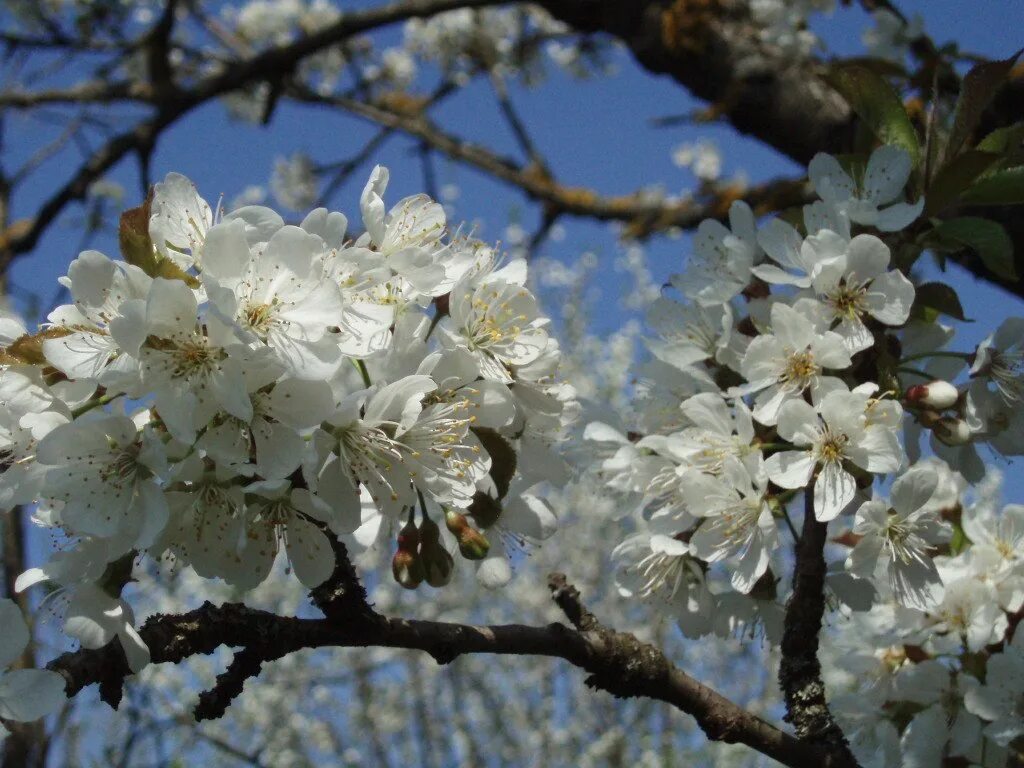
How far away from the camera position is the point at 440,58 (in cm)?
703

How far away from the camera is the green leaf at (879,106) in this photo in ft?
5.36

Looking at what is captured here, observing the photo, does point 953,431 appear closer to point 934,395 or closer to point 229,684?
point 934,395

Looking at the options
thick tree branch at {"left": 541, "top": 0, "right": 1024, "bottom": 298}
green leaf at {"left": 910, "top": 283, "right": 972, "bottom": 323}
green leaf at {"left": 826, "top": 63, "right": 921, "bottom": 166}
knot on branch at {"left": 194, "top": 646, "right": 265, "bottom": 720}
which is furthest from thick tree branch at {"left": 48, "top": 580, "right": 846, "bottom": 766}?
thick tree branch at {"left": 541, "top": 0, "right": 1024, "bottom": 298}

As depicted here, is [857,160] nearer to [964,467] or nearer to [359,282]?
[964,467]

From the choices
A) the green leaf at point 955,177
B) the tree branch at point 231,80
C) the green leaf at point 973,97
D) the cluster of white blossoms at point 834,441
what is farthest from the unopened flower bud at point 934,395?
the tree branch at point 231,80

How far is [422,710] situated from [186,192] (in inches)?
251

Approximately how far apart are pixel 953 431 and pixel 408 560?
82 centimetres

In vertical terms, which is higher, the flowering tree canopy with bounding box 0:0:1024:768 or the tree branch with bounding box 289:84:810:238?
the flowering tree canopy with bounding box 0:0:1024:768

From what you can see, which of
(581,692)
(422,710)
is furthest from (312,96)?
(581,692)

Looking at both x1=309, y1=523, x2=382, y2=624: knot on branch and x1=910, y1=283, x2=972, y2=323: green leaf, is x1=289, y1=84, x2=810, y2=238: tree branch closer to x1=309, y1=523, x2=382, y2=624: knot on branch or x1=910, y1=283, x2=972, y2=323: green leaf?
x1=910, y1=283, x2=972, y2=323: green leaf

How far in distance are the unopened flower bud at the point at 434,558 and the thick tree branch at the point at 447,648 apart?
0.08 metres

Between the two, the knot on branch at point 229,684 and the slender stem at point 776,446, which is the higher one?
the slender stem at point 776,446

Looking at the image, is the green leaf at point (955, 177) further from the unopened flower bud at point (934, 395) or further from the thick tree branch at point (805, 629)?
the thick tree branch at point (805, 629)

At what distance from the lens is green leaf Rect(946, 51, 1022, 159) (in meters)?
1.59
